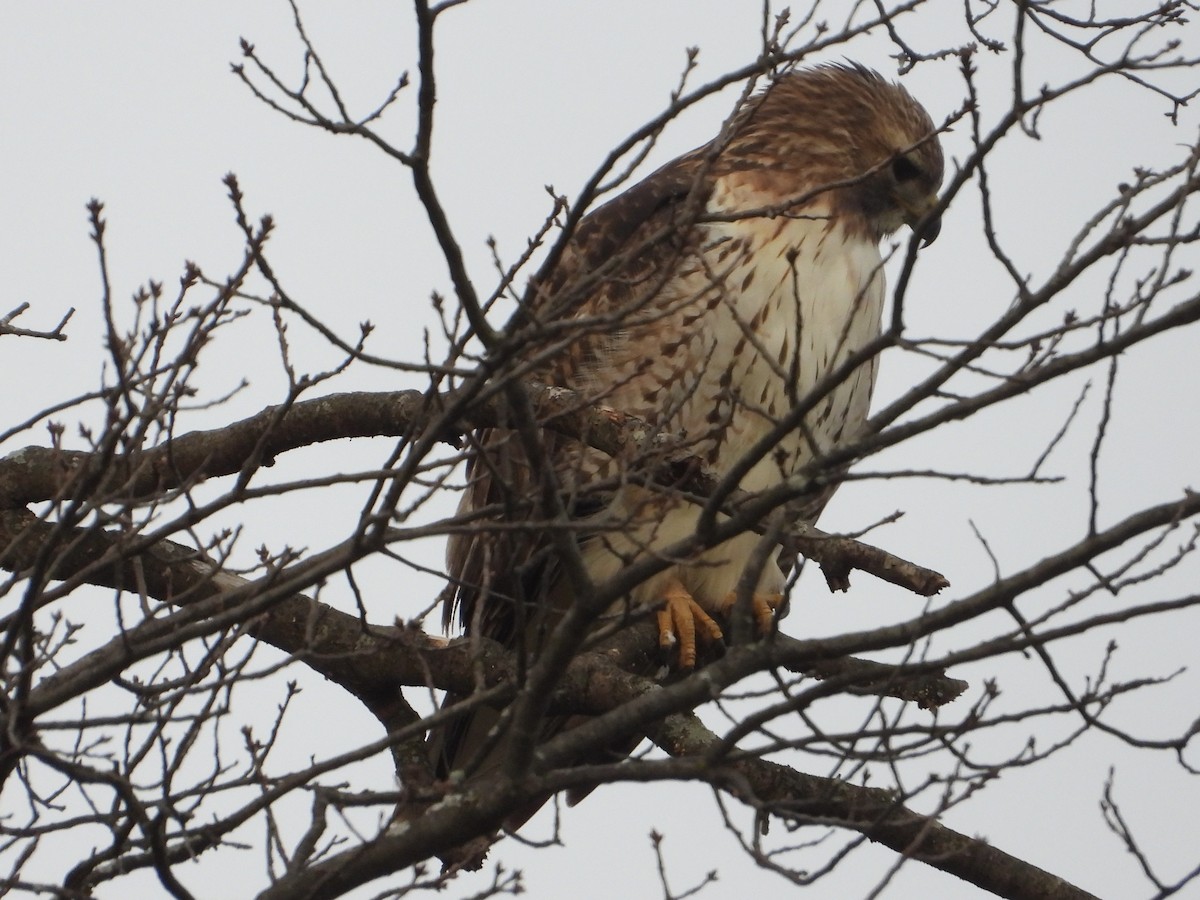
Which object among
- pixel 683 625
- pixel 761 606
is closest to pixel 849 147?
pixel 761 606

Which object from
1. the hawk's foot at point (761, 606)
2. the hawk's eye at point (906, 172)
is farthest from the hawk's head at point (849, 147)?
the hawk's foot at point (761, 606)

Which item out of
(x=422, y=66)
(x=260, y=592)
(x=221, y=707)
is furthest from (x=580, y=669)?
(x=422, y=66)

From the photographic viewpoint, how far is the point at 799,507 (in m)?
3.11

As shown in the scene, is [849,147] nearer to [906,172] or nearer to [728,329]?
[906,172]

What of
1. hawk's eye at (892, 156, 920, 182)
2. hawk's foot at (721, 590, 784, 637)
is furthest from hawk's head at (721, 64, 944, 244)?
hawk's foot at (721, 590, 784, 637)

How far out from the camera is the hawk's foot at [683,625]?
214 inches

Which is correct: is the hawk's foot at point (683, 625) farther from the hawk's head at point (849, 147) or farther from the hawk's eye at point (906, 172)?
the hawk's eye at point (906, 172)

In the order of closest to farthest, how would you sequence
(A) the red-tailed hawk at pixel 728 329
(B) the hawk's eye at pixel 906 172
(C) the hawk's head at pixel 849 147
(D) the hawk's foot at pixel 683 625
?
(A) the red-tailed hawk at pixel 728 329 < (D) the hawk's foot at pixel 683 625 < (C) the hawk's head at pixel 849 147 < (B) the hawk's eye at pixel 906 172

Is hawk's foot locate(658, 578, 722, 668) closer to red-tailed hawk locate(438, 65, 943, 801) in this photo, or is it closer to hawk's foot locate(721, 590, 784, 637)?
red-tailed hawk locate(438, 65, 943, 801)

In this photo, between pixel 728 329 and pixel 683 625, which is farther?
pixel 683 625

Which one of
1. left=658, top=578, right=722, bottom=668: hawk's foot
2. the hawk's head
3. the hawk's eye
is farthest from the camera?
the hawk's eye

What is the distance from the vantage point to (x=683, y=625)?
5.46 metres

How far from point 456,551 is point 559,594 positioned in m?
0.52

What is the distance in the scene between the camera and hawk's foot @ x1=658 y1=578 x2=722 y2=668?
5430 millimetres
